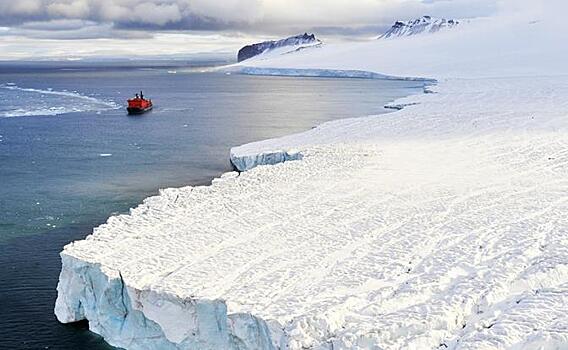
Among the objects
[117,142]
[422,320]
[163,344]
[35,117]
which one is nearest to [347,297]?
[422,320]

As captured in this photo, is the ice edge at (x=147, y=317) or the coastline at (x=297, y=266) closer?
the coastline at (x=297, y=266)

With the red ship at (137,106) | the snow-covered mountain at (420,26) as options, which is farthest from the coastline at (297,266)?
the snow-covered mountain at (420,26)

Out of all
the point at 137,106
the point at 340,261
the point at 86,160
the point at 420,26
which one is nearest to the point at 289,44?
the point at 420,26

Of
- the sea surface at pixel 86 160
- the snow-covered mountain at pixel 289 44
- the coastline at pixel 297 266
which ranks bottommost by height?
the sea surface at pixel 86 160

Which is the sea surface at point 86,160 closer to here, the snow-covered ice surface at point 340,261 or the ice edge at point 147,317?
the ice edge at point 147,317

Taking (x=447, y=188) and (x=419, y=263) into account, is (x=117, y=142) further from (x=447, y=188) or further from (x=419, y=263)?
(x=419, y=263)

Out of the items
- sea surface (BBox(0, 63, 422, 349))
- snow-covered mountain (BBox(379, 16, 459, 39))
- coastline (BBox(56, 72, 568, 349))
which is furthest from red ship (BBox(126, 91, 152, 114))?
snow-covered mountain (BBox(379, 16, 459, 39))

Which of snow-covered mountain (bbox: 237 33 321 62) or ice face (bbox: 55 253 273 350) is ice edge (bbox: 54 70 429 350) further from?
snow-covered mountain (bbox: 237 33 321 62)
